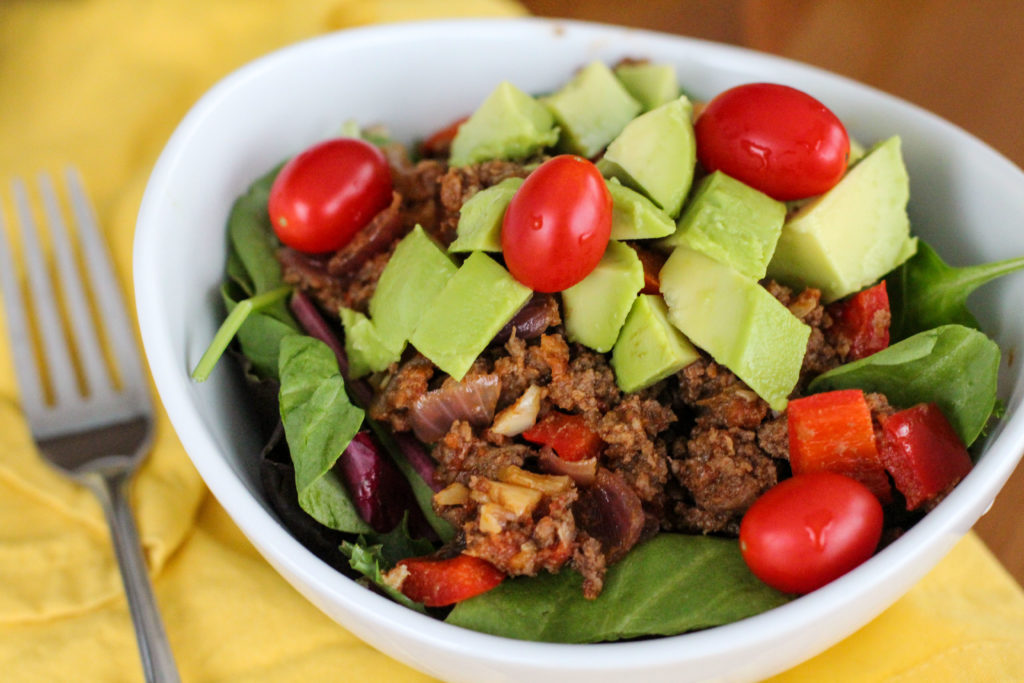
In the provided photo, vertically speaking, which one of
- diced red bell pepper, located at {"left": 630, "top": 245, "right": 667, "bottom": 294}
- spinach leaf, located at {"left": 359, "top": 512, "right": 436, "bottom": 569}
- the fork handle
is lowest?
the fork handle

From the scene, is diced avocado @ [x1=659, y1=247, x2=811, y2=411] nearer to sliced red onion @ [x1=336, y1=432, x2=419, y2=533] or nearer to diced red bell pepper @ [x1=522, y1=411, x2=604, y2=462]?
diced red bell pepper @ [x1=522, y1=411, x2=604, y2=462]

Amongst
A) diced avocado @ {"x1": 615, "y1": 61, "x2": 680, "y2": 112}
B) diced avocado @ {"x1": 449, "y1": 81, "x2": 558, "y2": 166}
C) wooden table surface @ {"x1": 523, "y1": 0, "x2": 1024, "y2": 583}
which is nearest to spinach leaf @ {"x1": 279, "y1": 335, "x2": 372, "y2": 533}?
diced avocado @ {"x1": 449, "y1": 81, "x2": 558, "y2": 166}

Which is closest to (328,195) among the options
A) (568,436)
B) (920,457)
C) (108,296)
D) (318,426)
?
(318,426)

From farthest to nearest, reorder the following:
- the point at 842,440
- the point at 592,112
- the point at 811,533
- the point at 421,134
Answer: the point at 421,134
the point at 592,112
the point at 842,440
the point at 811,533

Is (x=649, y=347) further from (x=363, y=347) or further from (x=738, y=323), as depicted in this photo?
(x=363, y=347)

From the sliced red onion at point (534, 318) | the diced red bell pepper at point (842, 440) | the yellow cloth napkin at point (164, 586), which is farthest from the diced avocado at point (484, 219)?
the yellow cloth napkin at point (164, 586)

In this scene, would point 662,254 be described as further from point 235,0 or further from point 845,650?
point 235,0
